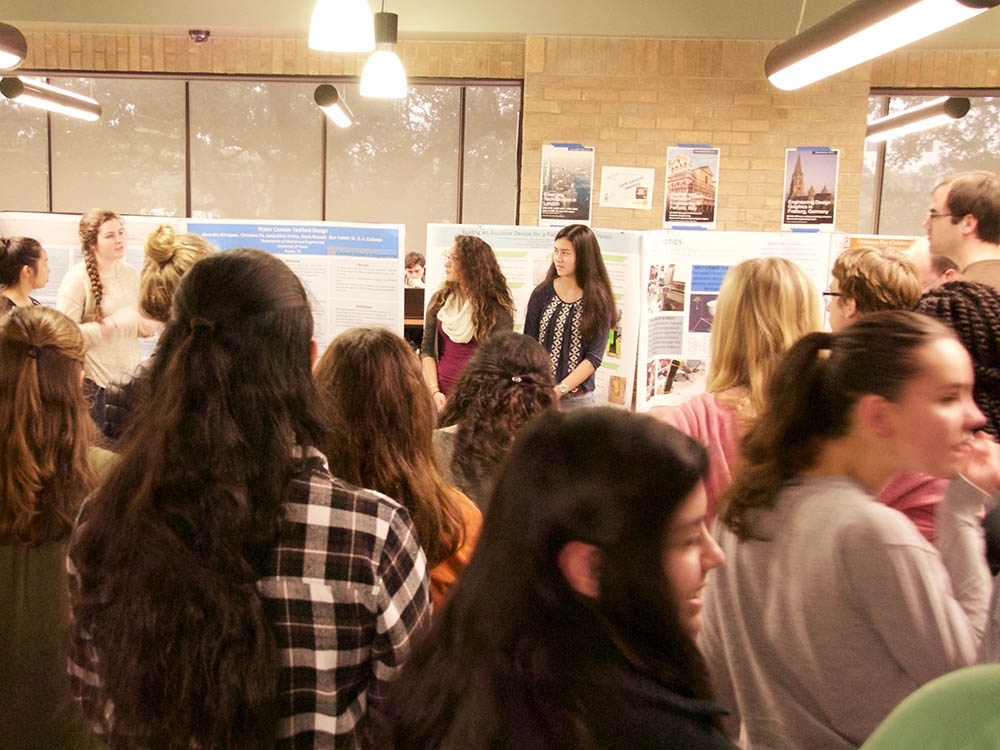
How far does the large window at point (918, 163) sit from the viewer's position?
9.84 metres

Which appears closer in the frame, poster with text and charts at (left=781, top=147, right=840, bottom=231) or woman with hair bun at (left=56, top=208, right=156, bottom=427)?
woman with hair bun at (left=56, top=208, right=156, bottom=427)

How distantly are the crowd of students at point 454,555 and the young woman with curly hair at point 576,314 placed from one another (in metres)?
2.32

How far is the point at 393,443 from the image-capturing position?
65.1 inches

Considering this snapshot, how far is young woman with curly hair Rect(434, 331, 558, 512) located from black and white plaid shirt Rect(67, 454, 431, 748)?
0.88 m

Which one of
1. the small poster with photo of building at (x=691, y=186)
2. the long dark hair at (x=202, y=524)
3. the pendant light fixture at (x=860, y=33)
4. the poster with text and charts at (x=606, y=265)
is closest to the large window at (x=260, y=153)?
the small poster with photo of building at (x=691, y=186)

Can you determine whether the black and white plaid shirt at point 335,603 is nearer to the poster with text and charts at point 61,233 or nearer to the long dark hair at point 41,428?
the long dark hair at point 41,428

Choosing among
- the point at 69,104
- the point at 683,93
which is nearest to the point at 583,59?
the point at 683,93

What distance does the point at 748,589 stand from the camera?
1.36m

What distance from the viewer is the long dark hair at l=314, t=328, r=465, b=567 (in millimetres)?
1633

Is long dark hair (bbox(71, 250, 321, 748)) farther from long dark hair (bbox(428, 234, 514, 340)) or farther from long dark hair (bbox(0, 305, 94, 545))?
long dark hair (bbox(428, 234, 514, 340))

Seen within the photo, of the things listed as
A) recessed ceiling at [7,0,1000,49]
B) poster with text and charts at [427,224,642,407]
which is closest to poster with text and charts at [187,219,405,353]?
poster with text and charts at [427,224,642,407]

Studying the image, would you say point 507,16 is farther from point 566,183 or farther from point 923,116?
point 923,116

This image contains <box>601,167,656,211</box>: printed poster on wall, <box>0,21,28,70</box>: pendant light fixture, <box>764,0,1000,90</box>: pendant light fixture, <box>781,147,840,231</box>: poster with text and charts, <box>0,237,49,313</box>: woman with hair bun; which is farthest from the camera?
<box>601,167,656,211</box>: printed poster on wall

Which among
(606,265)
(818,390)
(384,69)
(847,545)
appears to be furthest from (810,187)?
(847,545)
